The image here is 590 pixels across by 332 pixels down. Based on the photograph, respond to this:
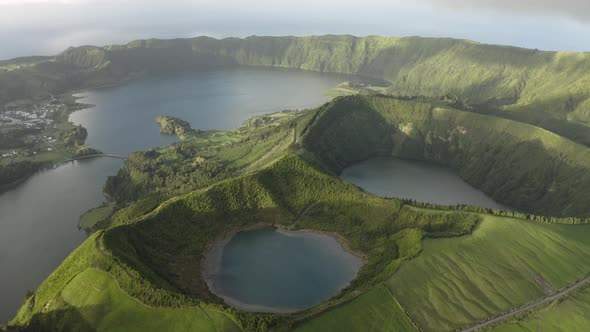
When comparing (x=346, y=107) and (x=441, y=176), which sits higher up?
(x=346, y=107)

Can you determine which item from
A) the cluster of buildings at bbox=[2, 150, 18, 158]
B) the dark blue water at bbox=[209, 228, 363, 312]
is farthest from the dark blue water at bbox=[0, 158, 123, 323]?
the dark blue water at bbox=[209, 228, 363, 312]

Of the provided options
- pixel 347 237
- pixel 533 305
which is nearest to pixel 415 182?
pixel 347 237

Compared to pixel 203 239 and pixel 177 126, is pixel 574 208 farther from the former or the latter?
pixel 177 126

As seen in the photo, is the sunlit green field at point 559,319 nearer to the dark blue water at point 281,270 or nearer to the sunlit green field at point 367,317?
the sunlit green field at point 367,317

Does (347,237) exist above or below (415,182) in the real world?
above

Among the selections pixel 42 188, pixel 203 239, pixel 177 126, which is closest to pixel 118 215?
pixel 203 239

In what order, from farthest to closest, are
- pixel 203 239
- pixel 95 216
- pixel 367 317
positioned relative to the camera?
pixel 95 216 → pixel 203 239 → pixel 367 317

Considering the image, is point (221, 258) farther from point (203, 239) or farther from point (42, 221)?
point (42, 221)
